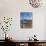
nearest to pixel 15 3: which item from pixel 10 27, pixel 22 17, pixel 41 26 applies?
pixel 22 17

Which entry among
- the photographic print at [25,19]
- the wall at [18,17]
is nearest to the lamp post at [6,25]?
the wall at [18,17]

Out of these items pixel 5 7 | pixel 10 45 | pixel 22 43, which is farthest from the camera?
pixel 5 7

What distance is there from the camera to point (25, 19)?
5.14m

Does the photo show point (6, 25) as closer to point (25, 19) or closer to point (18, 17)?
point (18, 17)

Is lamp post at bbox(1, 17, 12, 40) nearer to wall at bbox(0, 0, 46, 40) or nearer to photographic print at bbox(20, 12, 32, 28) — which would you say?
wall at bbox(0, 0, 46, 40)

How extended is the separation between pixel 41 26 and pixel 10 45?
1.70 metres

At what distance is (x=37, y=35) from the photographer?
203 inches

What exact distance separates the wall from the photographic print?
0.37ft

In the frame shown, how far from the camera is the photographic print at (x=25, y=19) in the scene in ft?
16.9

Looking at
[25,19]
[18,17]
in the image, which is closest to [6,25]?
[18,17]

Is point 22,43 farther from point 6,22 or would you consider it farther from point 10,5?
point 10,5

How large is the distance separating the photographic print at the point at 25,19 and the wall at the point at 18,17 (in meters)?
0.11

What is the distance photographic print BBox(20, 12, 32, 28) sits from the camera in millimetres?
5141

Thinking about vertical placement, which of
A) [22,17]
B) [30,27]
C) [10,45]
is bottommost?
[10,45]
